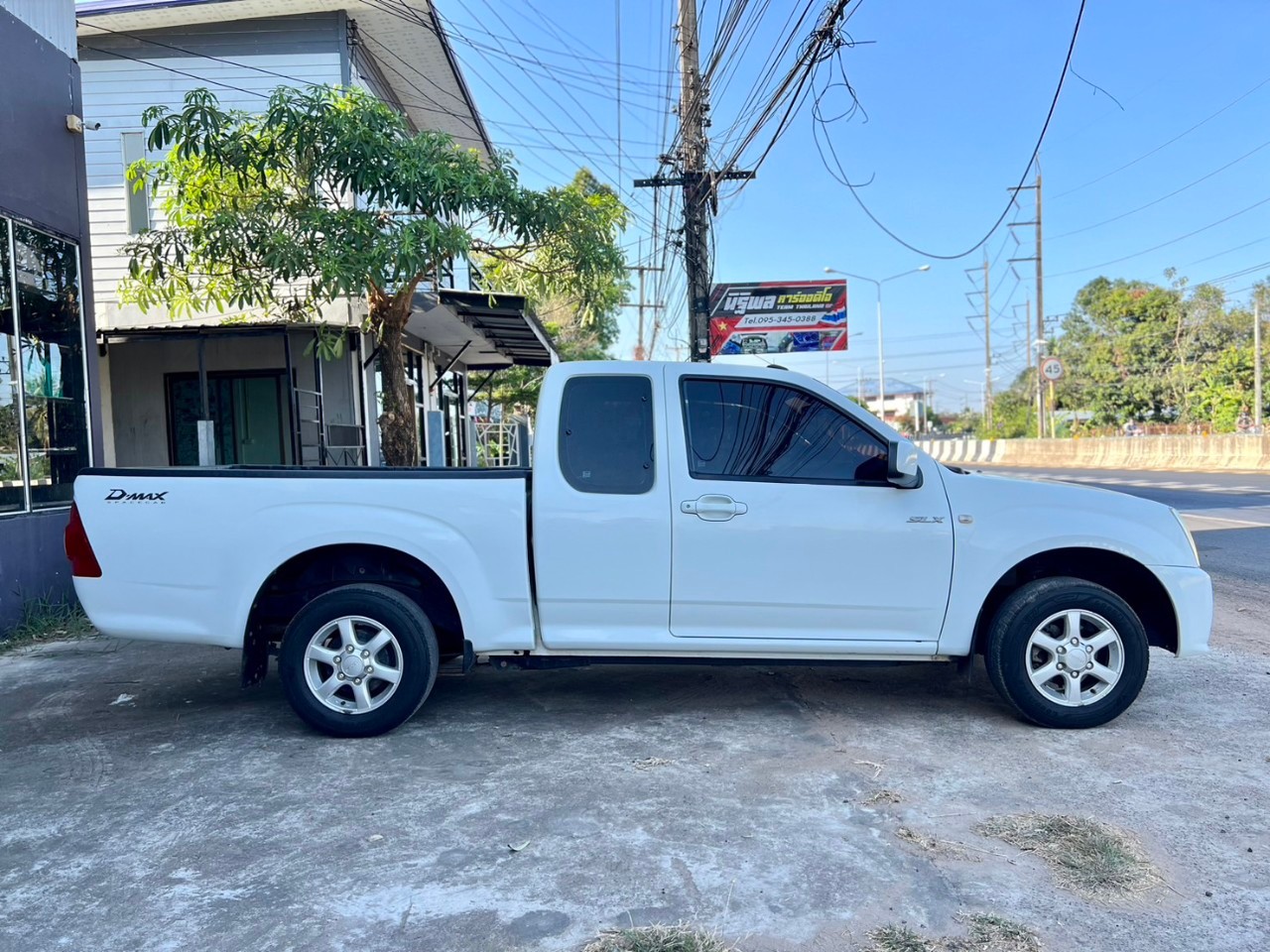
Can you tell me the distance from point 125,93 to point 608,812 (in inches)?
486

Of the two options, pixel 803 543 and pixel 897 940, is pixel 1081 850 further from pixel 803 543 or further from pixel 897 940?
pixel 803 543

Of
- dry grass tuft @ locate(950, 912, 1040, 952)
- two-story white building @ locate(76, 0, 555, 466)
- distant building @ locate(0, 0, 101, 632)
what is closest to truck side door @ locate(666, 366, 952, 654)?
dry grass tuft @ locate(950, 912, 1040, 952)

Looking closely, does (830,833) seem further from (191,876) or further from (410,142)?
(410,142)

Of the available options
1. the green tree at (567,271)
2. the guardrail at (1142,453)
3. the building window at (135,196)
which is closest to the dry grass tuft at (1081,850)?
the green tree at (567,271)


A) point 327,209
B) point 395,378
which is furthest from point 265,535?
point 395,378

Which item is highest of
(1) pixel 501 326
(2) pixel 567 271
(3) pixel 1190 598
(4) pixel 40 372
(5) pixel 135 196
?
(5) pixel 135 196

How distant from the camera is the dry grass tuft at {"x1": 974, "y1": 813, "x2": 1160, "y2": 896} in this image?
3.12m

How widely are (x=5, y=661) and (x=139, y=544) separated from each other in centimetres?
285

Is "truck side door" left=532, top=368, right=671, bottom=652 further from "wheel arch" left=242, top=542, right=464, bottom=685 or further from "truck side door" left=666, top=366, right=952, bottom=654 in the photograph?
"wheel arch" left=242, top=542, right=464, bottom=685

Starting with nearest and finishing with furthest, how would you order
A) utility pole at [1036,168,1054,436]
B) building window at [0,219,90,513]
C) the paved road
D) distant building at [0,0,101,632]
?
1. the paved road
2. distant building at [0,0,101,632]
3. building window at [0,219,90,513]
4. utility pole at [1036,168,1054,436]

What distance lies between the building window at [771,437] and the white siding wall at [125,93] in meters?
9.78

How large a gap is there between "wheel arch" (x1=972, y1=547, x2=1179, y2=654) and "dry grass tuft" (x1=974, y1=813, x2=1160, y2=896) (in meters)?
1.23

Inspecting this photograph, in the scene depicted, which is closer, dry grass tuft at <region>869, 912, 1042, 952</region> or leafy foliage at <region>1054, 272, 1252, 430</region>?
dry grass tuft at <region>869, 912, 1042, 952</region>

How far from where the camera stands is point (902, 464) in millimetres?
4383
